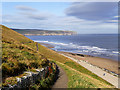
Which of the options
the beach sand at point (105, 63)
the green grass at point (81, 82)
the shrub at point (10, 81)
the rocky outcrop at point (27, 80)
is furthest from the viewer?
the beach sand at point (105, 63)

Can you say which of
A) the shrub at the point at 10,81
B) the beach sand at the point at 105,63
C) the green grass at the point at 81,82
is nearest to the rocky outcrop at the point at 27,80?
the shrub at the point at 10,81

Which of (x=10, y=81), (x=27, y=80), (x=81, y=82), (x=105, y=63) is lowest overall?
(x=105, y=63)

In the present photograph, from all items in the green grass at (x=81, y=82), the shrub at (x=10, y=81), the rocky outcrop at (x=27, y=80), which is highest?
the shrub at (x=10, y=81)

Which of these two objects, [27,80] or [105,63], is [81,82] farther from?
[105,63]

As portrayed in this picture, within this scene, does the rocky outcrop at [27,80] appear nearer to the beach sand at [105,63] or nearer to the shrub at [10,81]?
the shrub at [10,81]

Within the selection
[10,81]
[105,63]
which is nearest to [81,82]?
[10,81]

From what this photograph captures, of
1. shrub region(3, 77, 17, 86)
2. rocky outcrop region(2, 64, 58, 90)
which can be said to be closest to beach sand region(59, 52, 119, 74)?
rocky outcrop region(2, 64, 58, 90)

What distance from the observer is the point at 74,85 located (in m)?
12.3

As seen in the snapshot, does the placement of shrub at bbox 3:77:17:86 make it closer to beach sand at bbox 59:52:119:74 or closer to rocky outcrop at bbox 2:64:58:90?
rocky outcrop at bbox 2:64:58:90

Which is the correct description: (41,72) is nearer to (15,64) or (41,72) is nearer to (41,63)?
(41,63)

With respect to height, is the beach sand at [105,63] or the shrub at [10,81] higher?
the shrub at [10,81]

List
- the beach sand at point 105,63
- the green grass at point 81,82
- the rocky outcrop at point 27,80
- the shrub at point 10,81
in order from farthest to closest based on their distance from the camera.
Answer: the beach sand at point 105,63, the green grass at point 81,82, the rocky outcrop at point 27,80, the shrub at point 10,81

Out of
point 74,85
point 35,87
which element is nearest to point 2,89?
point 35,87

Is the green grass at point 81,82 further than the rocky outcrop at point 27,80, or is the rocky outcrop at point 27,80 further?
the green grass at point 81,82
